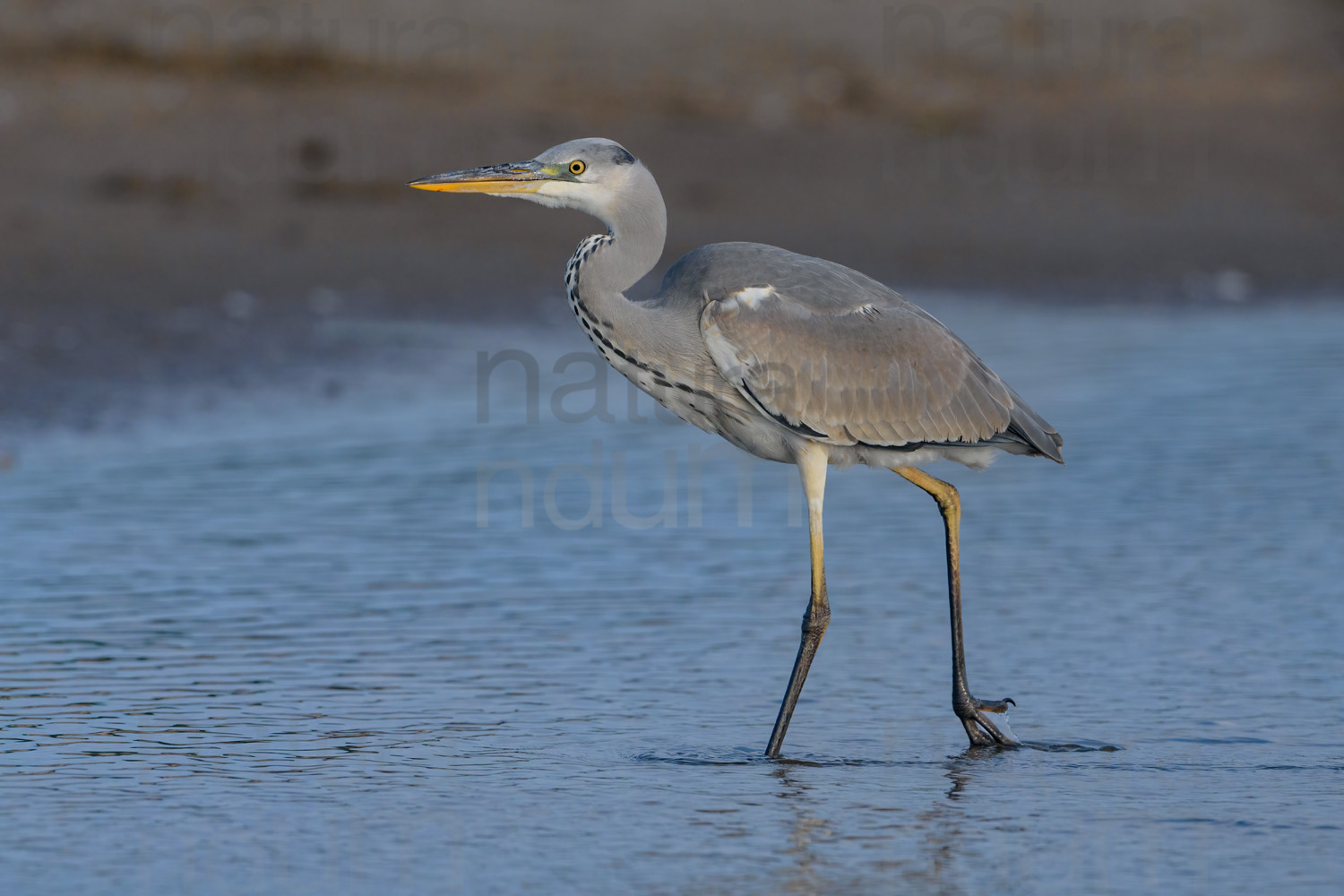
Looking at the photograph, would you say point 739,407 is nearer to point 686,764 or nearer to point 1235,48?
point 686,764

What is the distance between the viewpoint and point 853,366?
652 cm

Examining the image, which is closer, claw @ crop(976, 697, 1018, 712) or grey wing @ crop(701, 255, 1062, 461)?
claw @ crop(976, 697, 1018, 712)

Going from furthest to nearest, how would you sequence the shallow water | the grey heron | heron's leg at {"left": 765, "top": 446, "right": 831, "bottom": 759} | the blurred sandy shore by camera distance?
the blurred sandy shore < the grey heron < heron's leg at {"left": 765, "top": 446, "right": 831, "bottom": 759} < the shallow water

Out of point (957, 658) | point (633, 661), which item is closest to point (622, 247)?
point (633, 661)

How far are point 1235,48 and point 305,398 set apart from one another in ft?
42.5

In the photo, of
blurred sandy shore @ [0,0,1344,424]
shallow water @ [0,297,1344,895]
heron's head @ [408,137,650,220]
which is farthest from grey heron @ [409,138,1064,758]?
blurred sandy shore @ [0,0,1344,424]

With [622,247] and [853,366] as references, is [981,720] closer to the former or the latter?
[853,366]

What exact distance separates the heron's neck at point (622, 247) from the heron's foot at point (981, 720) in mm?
1734

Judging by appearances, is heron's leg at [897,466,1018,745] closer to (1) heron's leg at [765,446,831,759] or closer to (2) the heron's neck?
(1) heron's leg at [765,446,831,759]

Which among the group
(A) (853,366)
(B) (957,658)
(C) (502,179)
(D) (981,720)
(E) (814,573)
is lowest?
(D) (981,720)

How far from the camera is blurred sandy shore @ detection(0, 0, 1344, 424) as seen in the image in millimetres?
14023

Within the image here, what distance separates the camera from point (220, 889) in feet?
14.9

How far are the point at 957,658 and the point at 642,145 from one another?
1114cm

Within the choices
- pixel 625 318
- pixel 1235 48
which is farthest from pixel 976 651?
pixel 1235 48
